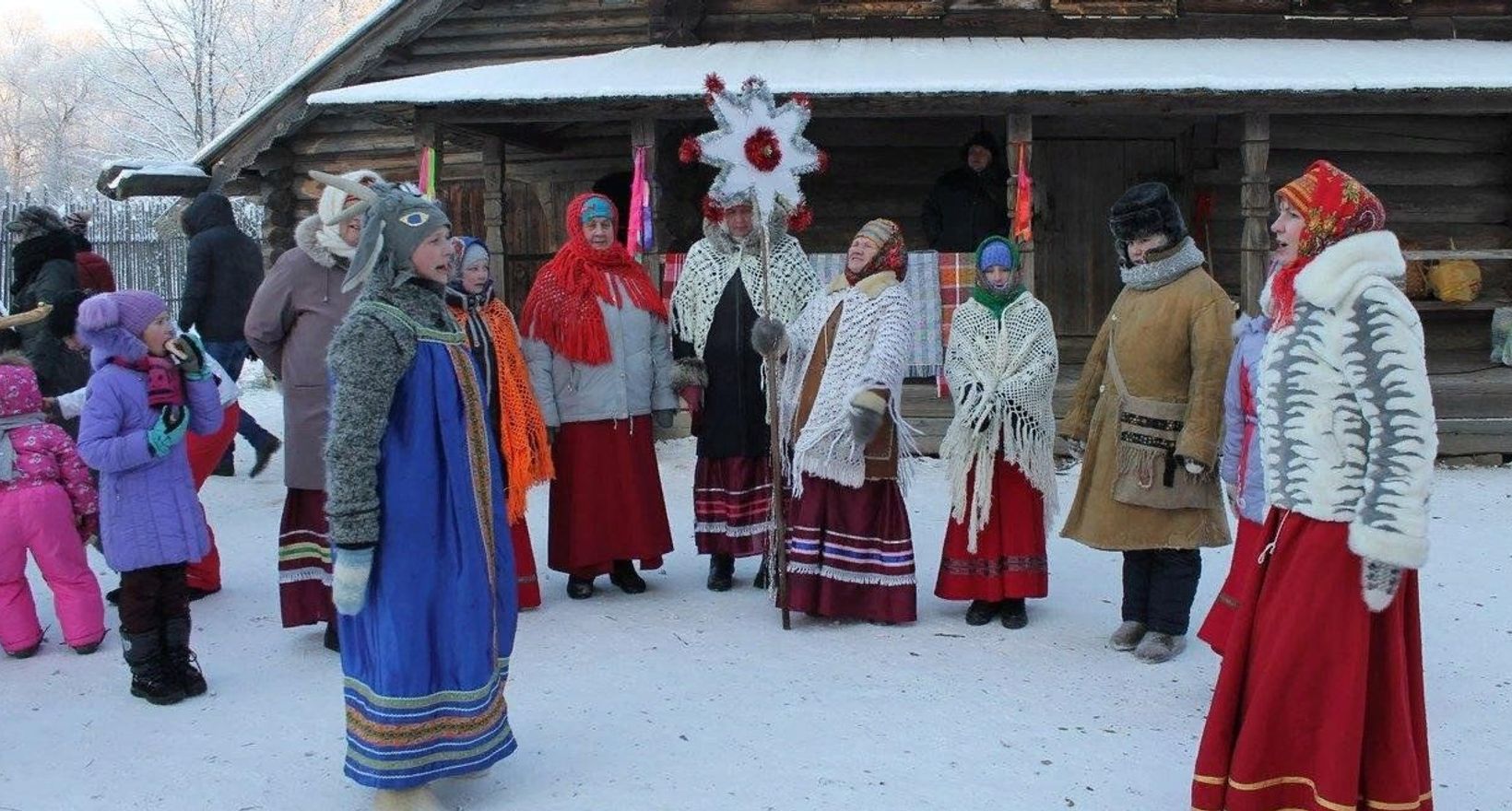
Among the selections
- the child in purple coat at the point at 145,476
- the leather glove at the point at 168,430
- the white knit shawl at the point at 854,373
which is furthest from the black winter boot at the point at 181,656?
the white knit shawl at the point at 854,373

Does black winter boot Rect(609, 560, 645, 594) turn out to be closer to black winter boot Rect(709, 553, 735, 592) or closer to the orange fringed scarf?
black winter boot Rect(709, 553, 735, 592)

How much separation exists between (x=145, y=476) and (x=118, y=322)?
0.54m

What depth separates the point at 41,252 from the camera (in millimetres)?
6676

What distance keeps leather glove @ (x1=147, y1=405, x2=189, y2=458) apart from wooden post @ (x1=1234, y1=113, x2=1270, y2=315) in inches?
286

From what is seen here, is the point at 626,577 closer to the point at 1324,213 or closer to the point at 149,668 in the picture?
the point at 149,668

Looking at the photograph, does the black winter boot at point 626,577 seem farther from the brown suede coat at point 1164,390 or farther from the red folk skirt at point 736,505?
the brown suede coat at point 1164,390

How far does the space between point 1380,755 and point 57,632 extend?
493 centimetres

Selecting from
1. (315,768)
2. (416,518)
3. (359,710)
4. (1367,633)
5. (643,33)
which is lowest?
(315,768)

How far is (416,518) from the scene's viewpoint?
128 inches

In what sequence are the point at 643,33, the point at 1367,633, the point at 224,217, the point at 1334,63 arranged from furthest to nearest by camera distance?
the point at 643,33 → the point at 1334,63 → the point at 224,217 → the point at 1367,633

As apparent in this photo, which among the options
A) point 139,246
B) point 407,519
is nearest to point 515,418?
point 407,519

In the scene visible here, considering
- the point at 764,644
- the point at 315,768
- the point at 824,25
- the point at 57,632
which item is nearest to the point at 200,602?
the point at 57,632

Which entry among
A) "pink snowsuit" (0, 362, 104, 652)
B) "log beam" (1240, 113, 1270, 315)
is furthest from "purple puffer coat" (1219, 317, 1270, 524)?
"log beam" (1240, 113, 1270, 315)

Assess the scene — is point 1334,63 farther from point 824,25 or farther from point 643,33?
point 643,33
